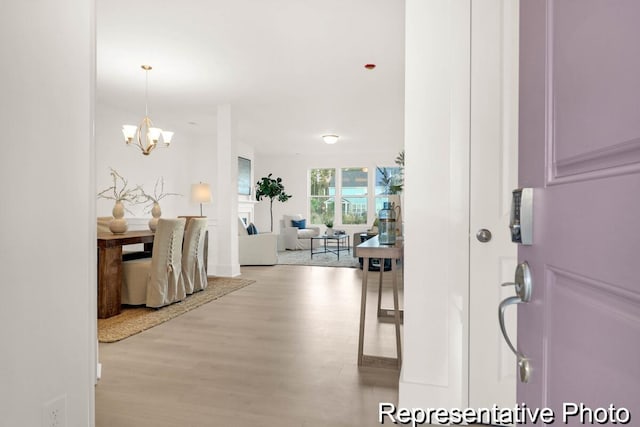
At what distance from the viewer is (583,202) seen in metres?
0.49

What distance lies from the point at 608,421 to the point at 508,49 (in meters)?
1.71

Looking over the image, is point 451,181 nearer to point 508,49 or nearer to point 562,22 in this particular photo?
point 508,49

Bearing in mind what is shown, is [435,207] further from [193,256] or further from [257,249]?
[257,249]

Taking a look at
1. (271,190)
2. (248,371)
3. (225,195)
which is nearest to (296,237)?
(271,190)

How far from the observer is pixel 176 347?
294cm

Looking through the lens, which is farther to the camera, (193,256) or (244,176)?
(244,176)

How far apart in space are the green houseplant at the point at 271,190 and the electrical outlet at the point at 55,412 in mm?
9613

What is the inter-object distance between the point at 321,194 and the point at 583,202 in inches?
435

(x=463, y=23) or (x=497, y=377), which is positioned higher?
(x=463, y=23)

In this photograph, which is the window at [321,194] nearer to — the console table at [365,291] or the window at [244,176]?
the window at [244,176]

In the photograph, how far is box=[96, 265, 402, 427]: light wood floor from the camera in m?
1.96

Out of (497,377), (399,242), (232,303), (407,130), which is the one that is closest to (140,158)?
(232,303)

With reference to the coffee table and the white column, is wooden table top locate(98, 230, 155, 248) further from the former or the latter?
the coffee table

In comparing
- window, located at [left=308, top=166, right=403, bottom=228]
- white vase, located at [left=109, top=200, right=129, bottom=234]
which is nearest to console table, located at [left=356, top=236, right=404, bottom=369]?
white vase, located at [left=109, top=200, right=129, bottom=234]
